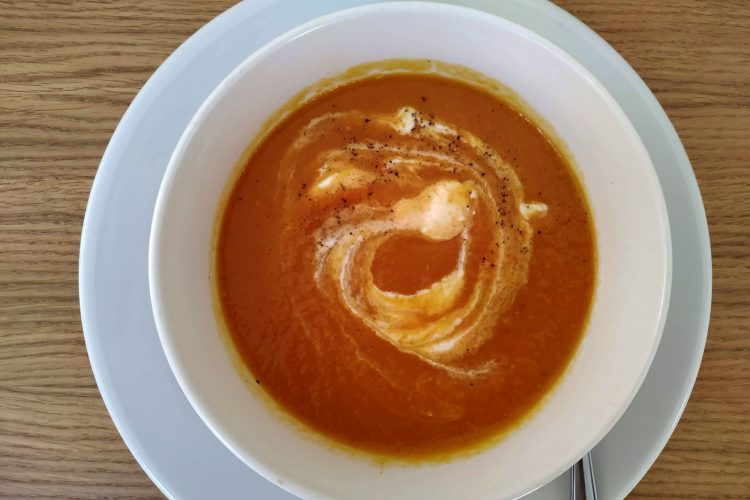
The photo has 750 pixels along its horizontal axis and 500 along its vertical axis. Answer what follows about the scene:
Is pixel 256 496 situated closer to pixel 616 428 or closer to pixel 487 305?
pixel 487 305

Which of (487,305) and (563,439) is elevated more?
(487,305)

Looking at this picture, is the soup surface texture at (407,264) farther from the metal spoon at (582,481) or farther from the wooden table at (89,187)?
the wooden table at (89,187)

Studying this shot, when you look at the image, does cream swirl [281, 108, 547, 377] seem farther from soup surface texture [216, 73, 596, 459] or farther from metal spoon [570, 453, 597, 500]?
metal spoon [570, 453, 597, 500]

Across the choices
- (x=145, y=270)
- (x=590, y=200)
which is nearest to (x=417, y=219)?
(x=590, y=200)

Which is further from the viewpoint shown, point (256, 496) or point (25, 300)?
point (25, 300)

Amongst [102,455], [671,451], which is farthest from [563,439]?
[102,455]

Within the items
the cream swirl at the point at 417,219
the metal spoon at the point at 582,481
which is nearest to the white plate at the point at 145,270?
the metal spoon at the point at 582,481
